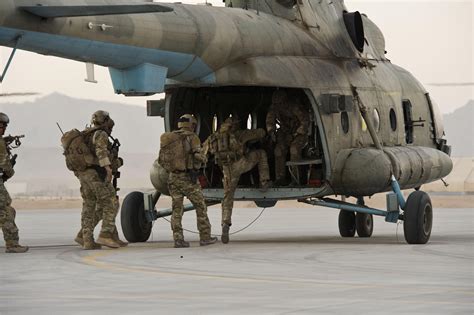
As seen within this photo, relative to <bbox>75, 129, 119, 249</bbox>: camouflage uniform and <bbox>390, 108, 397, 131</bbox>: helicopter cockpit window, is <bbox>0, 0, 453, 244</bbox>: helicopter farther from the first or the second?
<bbox>75, 129, 119, 249</bbox>: camouflage uniform

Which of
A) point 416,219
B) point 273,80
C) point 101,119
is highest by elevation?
point 273,80

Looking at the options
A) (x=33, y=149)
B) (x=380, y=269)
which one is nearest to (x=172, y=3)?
(x=380, y=269)

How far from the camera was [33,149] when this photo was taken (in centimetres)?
12175

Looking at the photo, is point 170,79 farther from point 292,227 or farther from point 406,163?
point 292,227

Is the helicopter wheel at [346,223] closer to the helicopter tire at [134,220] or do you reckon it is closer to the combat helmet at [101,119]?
the helicopter tire at [134,220]

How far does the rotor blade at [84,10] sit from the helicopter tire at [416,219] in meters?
5.37

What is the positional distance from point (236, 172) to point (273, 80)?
1577mm

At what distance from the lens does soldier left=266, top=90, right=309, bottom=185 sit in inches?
753

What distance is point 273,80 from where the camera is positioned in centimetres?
1823

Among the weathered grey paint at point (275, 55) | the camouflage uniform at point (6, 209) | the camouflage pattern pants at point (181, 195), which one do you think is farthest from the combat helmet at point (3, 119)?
the camouflage pattern pants at point (181, 195)

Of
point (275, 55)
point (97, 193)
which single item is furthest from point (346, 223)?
point (97, 193)

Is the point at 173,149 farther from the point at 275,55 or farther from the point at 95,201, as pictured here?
the point at 275,55

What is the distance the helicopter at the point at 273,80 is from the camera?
15852mm

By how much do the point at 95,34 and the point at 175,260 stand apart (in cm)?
315
